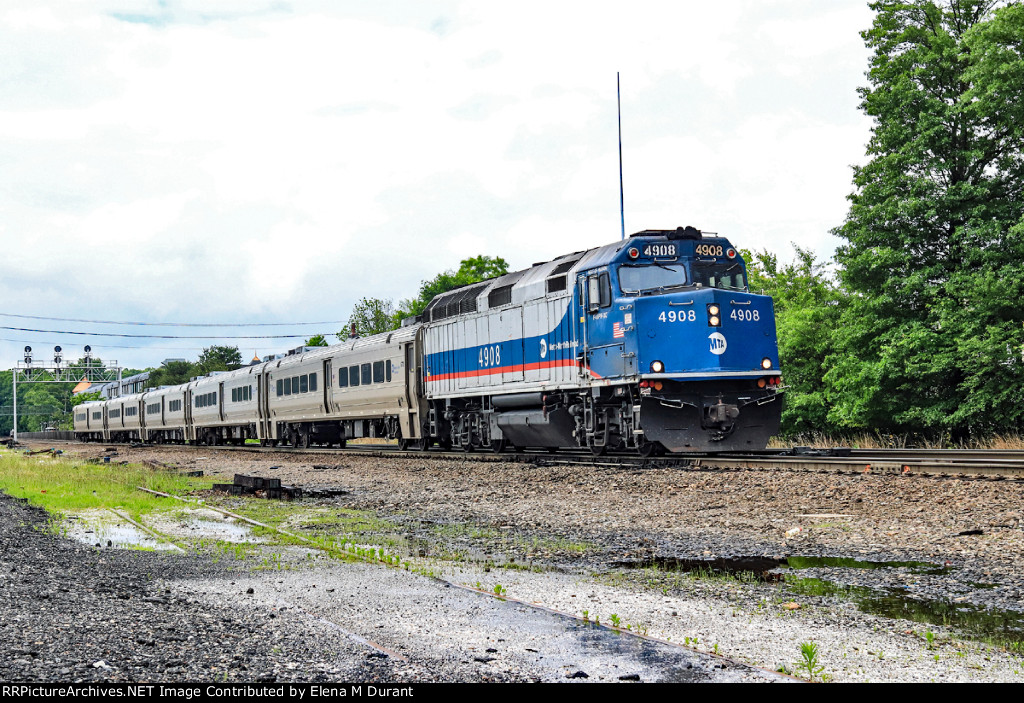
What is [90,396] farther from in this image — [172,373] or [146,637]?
[146,637]

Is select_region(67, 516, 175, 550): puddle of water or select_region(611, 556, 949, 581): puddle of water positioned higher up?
select_region(67, 516, 175, 550): puddle of water

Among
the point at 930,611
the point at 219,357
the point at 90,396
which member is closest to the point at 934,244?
the point at 930,611

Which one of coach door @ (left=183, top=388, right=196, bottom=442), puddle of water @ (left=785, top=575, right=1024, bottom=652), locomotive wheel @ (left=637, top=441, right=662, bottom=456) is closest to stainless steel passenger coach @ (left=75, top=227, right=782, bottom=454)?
locomotive wheel @ (left=637, top=441, right=662, bottom=456)

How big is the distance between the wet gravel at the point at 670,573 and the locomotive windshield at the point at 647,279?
3.95m

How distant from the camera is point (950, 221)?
2622 centimetres

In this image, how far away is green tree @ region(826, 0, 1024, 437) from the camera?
2394 cm

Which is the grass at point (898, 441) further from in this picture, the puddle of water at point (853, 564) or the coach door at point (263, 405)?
the coach door at point (263, 405)

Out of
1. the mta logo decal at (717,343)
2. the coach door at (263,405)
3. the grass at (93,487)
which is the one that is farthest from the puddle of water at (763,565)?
the coach door at (263,405)

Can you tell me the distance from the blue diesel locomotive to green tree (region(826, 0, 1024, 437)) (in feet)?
26.1

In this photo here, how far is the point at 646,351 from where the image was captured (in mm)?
17031

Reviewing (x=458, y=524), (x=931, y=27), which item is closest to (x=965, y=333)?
(x=931, y=27)

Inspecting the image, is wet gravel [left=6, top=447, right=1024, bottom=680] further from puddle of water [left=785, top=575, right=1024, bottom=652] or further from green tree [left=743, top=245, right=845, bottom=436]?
green tree [left=743, top=245, right=845, bottom=436]
